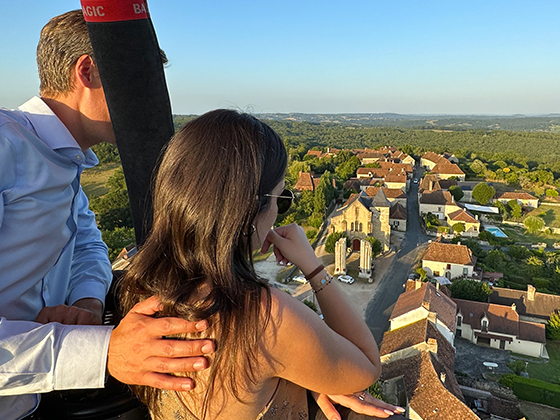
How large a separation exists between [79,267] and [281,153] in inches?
48.8

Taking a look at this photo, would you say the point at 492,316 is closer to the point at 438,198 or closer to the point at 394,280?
the point at 394,280

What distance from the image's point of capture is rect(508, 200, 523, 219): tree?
1205 inches

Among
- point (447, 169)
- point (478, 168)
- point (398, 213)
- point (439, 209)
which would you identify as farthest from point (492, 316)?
point (478, 168)

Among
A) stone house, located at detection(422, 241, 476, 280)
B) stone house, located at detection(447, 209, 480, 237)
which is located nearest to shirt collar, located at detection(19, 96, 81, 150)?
stone house, located at detection(422, 241, 476, 280)

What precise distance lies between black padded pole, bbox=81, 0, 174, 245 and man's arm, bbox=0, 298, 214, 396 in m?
0.52

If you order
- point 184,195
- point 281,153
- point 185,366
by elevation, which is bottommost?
point 185,366

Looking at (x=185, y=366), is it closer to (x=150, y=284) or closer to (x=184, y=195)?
(x=150, y=284)

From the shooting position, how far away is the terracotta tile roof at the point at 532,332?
14742mm

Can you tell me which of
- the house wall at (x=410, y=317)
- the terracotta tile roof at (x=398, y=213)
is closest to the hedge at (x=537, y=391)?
the house wall at (x=410, y=317)

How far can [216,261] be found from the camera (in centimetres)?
124

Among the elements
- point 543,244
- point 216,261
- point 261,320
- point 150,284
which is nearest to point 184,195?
point 216,261

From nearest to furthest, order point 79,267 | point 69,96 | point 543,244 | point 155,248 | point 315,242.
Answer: point 155,248 < point 69,96 < point 79,267 < point 315,242 < point 543,244

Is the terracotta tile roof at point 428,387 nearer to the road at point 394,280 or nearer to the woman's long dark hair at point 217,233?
the road at point 394,280

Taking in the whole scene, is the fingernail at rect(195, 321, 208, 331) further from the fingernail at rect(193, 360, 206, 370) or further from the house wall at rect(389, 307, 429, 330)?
the house wall at rect(389, 307, 429, 330)
